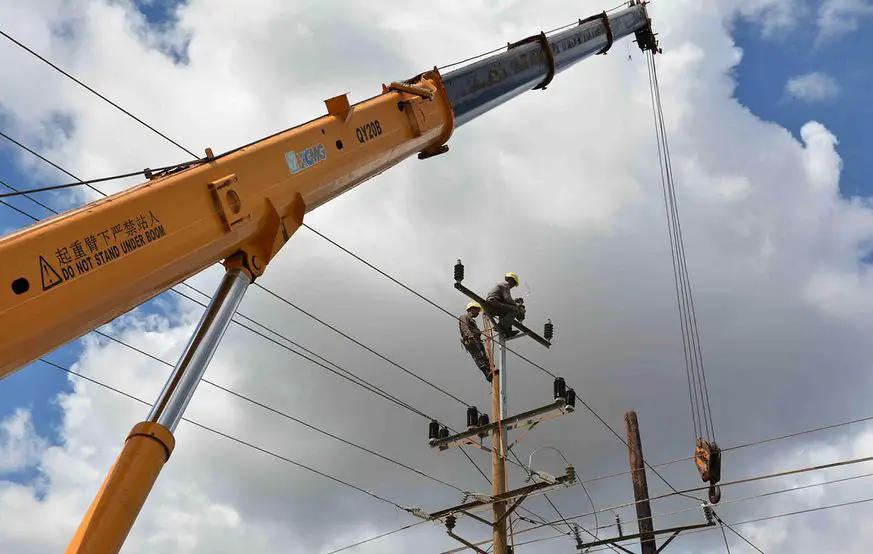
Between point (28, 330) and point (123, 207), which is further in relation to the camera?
point (123, 207)

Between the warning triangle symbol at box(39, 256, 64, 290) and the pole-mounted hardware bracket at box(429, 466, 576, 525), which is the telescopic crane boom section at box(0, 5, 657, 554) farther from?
the pole-mounted hardware bracket at box(429, 466, 576, 525)

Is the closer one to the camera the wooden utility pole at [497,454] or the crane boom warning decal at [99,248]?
the crane boom warning decal at [99,248]

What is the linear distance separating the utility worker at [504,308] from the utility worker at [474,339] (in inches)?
19.3

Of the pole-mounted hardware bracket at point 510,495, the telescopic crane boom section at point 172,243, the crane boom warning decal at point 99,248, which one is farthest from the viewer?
the pole-mounted hardware bracket at point 510,495

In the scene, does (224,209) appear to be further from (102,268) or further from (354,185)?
(354,185)

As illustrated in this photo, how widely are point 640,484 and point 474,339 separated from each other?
427 cm

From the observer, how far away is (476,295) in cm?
1452

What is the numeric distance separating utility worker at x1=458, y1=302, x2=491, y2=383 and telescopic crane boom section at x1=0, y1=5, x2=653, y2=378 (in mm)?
5989

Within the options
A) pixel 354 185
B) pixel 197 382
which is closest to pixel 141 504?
pixel 197 382

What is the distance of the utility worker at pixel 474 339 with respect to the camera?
49.2 feet

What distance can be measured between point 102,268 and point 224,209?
1.21 meters

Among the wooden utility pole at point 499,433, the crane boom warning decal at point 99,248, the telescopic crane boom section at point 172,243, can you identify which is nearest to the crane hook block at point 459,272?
the wooden utility pole at point 499,433

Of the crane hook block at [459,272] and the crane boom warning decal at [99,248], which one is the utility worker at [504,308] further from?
the crane boom warning decal at [99,248]

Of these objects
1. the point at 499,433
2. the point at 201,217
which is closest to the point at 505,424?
the point at 499,433
